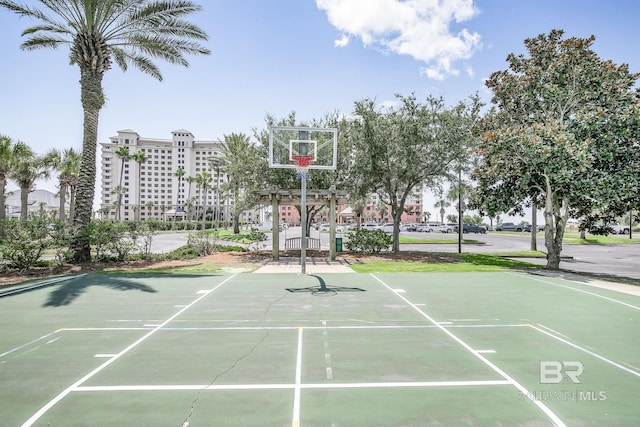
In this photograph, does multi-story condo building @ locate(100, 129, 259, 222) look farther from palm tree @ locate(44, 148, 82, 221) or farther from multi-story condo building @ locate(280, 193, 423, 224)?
palm tree @ locate(44, 148, 82, 221)

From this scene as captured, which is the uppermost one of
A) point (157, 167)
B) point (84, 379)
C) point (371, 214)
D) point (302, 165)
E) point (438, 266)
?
point (157, 167)

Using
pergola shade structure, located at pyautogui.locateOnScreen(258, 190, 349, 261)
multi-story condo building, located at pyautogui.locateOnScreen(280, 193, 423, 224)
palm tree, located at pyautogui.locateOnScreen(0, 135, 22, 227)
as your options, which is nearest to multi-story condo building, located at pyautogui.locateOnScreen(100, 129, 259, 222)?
multi-story condo building, located at pyautogui.locateOnScreen(280, 193, 423, 224)

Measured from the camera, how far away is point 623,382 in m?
5.61

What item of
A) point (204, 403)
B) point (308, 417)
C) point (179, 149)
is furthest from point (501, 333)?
point (179, 149)

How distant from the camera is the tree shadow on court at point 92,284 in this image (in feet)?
37.2

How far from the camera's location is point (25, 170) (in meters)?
37.0

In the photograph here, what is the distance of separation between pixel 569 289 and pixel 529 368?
9.77 meters

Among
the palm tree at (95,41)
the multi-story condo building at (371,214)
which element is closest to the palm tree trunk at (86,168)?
→ the palm tree at (95,41)

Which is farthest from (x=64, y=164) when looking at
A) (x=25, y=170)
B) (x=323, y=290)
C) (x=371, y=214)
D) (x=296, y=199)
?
(x=371, y=214)

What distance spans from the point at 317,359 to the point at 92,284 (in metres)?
11.8

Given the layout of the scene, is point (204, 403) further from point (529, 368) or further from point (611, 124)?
point (611, 124)

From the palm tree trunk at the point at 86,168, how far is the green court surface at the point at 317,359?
7.24 m

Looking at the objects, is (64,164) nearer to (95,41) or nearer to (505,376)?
(95,41)

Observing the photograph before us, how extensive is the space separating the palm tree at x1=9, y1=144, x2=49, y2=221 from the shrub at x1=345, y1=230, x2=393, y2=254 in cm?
3229
